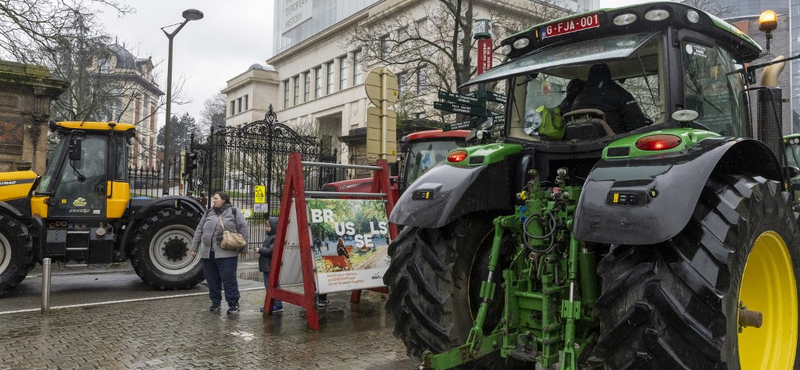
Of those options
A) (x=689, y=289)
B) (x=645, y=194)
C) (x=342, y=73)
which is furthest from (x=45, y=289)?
(x=342, y=73)

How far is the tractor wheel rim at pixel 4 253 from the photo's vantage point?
360 inches

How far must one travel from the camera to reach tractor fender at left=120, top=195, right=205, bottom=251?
33.2ft

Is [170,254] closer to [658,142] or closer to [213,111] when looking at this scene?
[658,142]

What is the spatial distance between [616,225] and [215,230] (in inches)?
249

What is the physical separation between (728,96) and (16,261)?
9.68 m

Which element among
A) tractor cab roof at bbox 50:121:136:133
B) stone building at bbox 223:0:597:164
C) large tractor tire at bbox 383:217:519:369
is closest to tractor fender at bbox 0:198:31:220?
tractor cab roof at bbox 50:121:136:133

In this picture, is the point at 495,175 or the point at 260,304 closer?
the point at 495,175

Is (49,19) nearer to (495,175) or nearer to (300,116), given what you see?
(495,175)

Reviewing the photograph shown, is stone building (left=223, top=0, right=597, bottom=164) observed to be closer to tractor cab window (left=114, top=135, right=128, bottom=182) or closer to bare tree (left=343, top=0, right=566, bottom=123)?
bare tree (left=343, top=0, right=566, bottom=123)

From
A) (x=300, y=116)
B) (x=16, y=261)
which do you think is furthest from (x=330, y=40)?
(x=16, y=261)

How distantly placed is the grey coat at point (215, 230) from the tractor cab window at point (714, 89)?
6089 mm

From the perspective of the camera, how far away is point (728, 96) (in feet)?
14.3

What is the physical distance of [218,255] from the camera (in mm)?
8039

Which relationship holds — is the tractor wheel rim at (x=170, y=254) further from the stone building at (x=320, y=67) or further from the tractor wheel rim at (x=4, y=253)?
the stone building at (x=320, y=67)
